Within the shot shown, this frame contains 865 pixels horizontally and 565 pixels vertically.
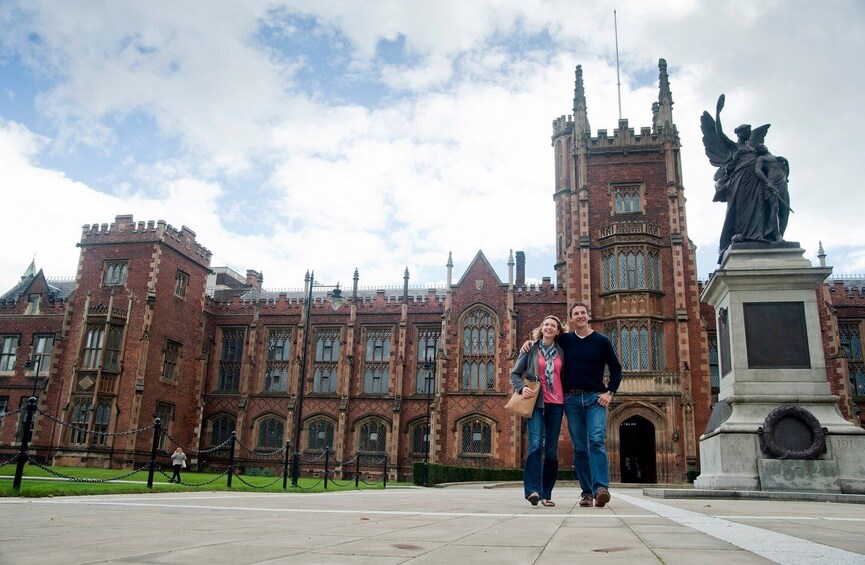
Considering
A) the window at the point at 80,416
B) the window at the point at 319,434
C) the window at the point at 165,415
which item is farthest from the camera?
the window at the point at 319,434

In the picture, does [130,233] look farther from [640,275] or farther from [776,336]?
[776,336]

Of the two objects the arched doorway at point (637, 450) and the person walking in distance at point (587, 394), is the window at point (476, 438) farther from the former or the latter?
the person walking in distance at point (587, 394)

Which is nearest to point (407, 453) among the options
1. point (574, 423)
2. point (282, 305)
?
point (282, 305)

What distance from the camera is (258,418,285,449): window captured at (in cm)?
3822

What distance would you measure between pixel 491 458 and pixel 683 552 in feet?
102

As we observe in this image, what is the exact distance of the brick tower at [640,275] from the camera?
1197 inches

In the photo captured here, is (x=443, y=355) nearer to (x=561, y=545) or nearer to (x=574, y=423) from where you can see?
(x=574, y=423)

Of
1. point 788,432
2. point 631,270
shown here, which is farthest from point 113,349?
point 788,432

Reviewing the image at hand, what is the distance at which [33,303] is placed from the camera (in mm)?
38656

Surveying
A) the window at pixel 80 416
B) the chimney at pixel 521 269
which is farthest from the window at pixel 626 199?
the window at pixel 80 416

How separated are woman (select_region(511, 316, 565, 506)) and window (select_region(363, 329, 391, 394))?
3077cm

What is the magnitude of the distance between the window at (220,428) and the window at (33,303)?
39.2 ft

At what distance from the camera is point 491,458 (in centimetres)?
3331

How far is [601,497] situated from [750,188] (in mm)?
8299
